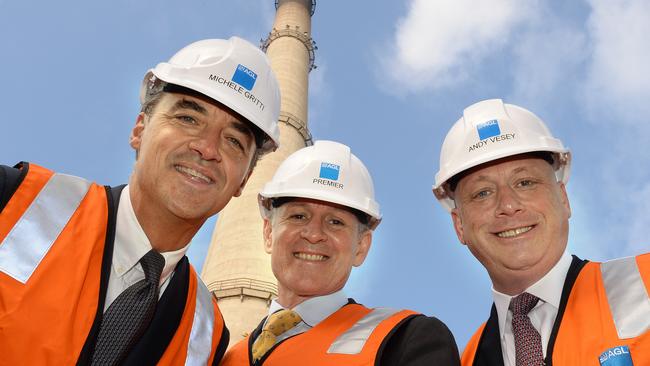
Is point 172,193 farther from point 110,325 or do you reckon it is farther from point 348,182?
point 348,182

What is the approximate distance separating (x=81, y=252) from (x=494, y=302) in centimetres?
261

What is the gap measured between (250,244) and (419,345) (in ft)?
35.6

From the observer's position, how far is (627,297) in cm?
295

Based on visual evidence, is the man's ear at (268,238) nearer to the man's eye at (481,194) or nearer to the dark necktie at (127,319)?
the dark necktie at (127,319)

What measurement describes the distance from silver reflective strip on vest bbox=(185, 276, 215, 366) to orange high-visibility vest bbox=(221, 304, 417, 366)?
0.83 ft

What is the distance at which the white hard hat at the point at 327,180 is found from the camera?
4059mm

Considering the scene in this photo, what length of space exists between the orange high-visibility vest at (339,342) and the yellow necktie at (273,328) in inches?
2.5

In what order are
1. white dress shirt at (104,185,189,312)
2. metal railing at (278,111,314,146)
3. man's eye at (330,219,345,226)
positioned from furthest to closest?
metal railing at (278,111,314,146) → man's eye at (330,219,345,226) → white dress shirt at (104,185,189,312)

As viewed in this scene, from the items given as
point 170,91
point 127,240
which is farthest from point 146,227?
point 170,91

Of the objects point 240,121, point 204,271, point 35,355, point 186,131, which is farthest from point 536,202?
point 204,271

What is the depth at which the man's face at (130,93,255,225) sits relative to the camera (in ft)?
10.1

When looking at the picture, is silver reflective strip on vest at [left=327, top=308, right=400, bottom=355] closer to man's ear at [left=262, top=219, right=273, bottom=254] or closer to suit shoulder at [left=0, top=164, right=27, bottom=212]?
man's ear at [left=262, top=219, right=273, bottom=254]

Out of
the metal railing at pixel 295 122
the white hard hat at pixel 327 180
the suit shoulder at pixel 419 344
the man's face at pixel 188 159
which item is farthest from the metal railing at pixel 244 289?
the suit shoulder at pixel 419 344

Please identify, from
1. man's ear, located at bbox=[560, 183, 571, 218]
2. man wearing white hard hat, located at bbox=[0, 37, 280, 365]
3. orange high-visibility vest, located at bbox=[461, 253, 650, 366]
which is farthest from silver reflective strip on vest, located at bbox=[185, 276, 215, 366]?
man's ear, located at bbox=[560, 183, 571, 218]
